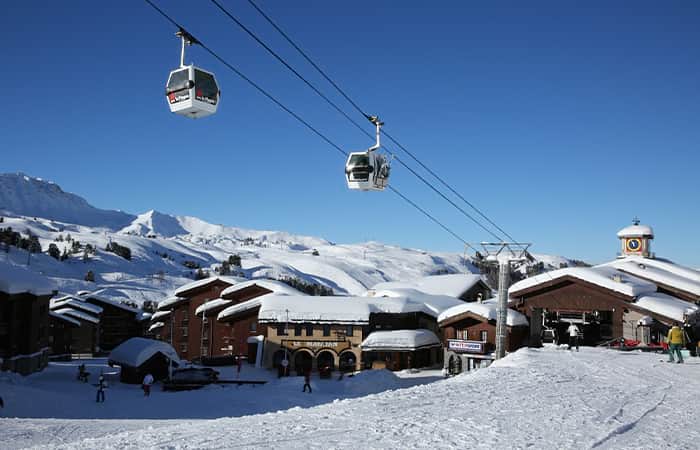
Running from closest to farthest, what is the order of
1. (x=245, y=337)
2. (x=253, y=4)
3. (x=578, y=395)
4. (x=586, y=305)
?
(x=253, y=4)
(x=578, y=395)
(x=586, y=305)
(x=245, y=337)

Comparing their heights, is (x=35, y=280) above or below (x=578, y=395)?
above

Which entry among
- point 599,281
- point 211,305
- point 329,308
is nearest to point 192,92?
point 599,281

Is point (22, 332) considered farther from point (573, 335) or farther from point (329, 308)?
point (573, 335)

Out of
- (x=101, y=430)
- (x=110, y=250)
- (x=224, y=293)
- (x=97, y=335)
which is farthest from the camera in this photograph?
(x=110, y=250)

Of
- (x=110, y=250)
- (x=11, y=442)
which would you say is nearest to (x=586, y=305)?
(x=11, y=442)

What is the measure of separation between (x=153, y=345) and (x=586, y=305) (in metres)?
26.3

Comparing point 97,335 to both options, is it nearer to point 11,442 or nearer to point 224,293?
point 224,293

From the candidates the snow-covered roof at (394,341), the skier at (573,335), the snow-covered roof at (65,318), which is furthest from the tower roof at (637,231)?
the snow-covered roof at (65,318)

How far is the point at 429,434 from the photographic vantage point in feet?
30.4

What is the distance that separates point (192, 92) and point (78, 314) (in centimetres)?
5680

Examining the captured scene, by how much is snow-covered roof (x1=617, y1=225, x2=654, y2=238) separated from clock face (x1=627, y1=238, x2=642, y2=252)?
1.36ft

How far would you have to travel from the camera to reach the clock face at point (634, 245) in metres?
48.5

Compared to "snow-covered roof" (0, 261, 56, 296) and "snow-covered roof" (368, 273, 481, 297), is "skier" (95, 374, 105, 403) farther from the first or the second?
"snow-covered roof" (368, 273, 481, 297)

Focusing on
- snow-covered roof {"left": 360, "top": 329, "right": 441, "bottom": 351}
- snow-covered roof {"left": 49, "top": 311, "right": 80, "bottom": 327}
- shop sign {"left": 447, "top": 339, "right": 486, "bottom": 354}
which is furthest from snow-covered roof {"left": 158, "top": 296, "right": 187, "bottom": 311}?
shop sign {"left": 447, "top": 339, "right": 486, "bottom": 354}
